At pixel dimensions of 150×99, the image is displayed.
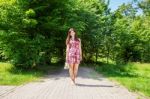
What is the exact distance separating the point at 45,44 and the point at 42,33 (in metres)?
1.28

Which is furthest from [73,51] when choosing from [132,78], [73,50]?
[132,78]

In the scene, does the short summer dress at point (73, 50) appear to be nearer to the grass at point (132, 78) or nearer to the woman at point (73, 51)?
the woman at point (73, 51)

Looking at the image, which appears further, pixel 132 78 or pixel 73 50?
pixel 132 78

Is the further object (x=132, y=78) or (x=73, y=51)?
(x=132, y=78)

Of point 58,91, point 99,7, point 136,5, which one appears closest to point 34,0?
point 58,91

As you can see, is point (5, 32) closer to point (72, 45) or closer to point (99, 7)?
point (72, 45)

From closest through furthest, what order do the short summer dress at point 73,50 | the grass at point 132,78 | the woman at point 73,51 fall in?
the grass at point 132,78 → the woman at point 73,51 → the short summer dress at point 73,50

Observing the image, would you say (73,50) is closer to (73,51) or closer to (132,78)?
(73,51)

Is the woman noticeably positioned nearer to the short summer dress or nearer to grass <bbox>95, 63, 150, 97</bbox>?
the short summer dress

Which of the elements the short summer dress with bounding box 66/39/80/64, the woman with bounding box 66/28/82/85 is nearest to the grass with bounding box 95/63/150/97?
the woman with bounding box 66/28/82/85

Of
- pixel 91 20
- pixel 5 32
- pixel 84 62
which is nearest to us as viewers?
pixel 5 32

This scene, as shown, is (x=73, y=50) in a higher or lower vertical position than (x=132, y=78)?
higher

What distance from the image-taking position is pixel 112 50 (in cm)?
4631

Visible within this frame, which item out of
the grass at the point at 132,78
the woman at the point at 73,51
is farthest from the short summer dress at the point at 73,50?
the grass at the point at 132,78
